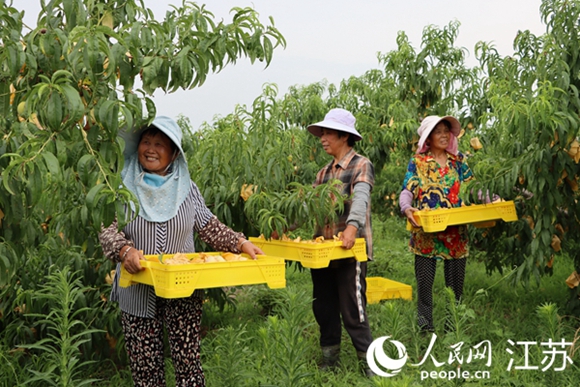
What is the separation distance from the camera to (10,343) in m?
3.69

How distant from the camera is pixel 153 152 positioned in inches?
109

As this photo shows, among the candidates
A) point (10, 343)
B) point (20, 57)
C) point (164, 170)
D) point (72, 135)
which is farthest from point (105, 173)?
point (10, 343)

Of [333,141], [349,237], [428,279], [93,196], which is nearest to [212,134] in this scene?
[333,141]

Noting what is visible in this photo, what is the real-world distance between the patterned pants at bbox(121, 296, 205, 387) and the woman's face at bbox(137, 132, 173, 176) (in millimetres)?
538

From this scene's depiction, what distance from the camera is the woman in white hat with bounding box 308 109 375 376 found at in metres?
3.45

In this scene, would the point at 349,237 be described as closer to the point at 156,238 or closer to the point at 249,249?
the point at 249,249

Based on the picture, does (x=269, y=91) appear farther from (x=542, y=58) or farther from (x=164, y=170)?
(x=542, y=58)

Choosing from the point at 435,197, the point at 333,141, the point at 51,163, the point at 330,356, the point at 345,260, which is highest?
the point at 333,141

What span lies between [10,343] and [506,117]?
2.89m

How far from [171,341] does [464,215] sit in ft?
6.26

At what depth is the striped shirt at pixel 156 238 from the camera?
2686 mm

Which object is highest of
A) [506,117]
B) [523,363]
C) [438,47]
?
[438,47]

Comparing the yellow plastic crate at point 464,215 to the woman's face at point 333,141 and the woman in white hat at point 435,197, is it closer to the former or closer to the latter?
the woman in white hat at point 435,197

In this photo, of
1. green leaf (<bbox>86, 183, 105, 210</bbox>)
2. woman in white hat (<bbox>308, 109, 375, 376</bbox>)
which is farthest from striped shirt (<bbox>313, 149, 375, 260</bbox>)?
green leaf (<bbox>86, 183, 105, 210</bbox>)
